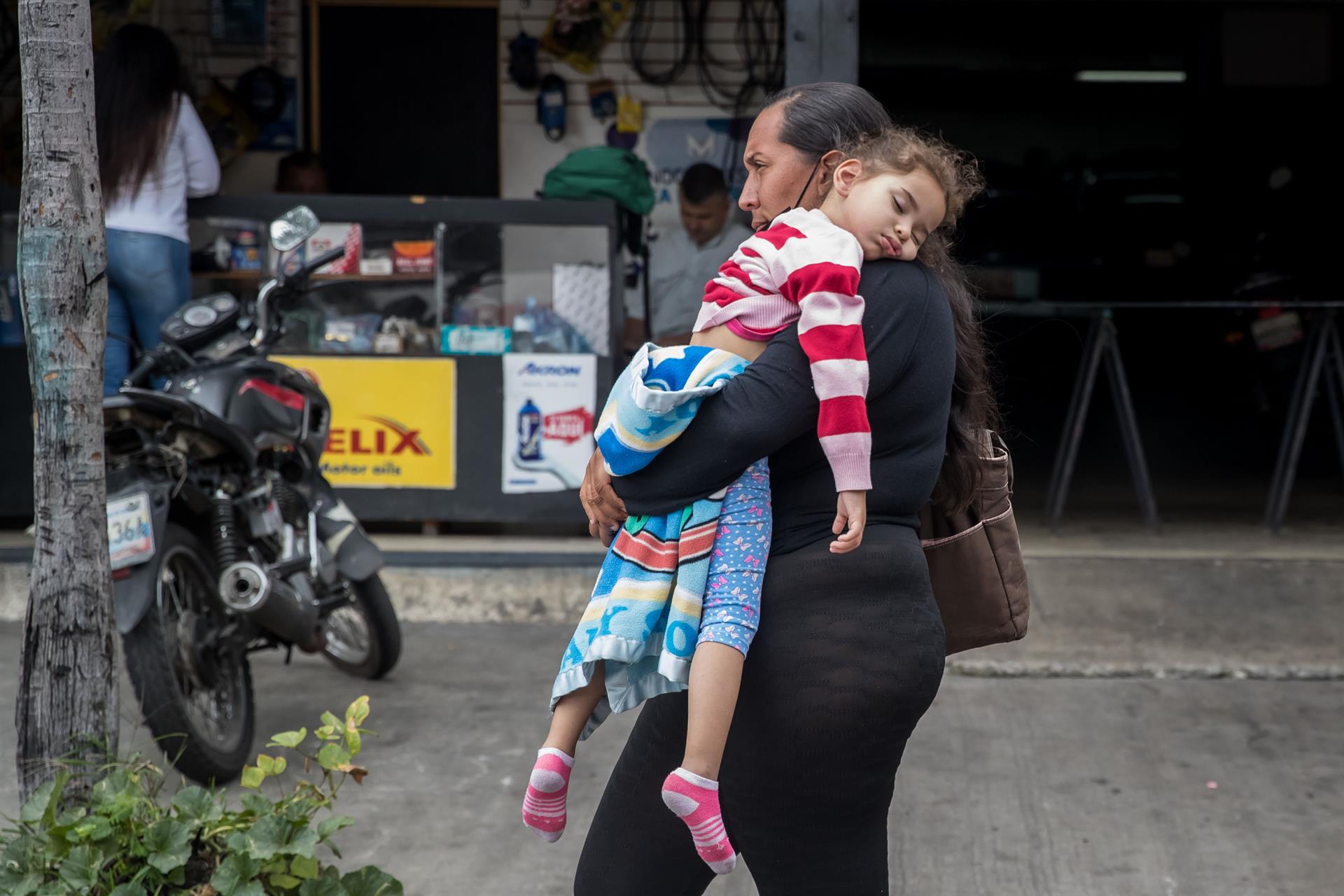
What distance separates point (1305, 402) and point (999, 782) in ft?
10.6

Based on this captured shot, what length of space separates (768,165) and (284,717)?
3281 millimetres

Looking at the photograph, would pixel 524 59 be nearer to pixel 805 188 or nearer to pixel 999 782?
pixel 999 782

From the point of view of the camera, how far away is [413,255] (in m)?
6.30

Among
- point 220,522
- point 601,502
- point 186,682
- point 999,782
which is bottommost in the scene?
point 999,782

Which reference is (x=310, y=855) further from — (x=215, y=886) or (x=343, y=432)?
(x=343, y=432)

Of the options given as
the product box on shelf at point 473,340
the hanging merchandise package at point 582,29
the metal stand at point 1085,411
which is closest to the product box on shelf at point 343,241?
the product box on shelf at point 473,340

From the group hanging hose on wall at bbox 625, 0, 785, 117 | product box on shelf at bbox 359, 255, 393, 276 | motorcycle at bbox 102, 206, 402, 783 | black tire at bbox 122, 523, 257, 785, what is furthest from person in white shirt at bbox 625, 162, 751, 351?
black tire at bbox 122, 523, 257, 785

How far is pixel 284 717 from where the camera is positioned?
15.9 ft

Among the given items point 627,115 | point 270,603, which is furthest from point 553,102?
point 270,603

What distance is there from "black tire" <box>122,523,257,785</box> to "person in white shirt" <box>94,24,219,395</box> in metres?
1.79

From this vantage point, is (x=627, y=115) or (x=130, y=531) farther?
(x=627, y=115)

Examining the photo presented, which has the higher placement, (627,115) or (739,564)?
(627,115)

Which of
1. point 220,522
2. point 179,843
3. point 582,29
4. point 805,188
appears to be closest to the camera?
point 805,188

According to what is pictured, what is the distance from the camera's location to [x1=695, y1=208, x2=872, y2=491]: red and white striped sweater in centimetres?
199
